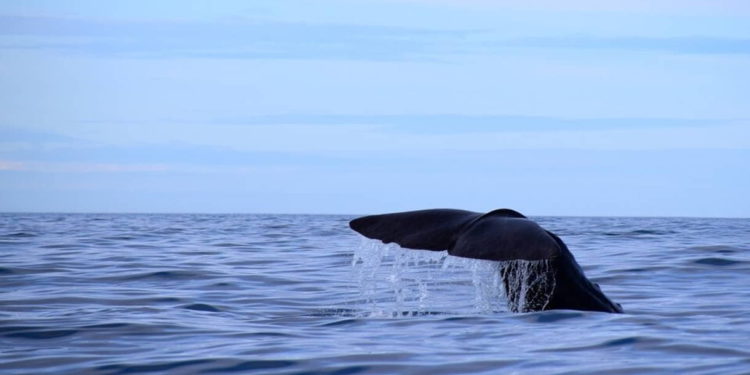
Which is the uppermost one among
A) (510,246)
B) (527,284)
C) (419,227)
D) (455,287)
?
(419,227)

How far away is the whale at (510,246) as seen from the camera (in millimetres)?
6816

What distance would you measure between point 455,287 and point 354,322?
144 inches

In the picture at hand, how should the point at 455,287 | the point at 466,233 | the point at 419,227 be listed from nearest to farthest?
the point at 466,233, the point at 419,227, the point at 455,287

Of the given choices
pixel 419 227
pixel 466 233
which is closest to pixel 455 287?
pixel 419 227

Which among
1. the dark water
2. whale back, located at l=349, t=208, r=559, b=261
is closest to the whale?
whale back, located at l=349, t=208, r=559, b=261

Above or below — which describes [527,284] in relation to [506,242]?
below

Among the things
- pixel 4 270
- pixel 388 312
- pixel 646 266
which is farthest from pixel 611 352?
pixel 4 270

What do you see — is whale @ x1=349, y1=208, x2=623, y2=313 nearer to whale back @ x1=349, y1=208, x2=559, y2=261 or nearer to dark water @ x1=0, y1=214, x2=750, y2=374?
whale back @ x1=349, y1=208, x2=559, y2=261

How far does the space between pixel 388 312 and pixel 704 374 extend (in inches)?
155

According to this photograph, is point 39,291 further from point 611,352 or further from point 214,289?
point 611,352

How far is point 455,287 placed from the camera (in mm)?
11906

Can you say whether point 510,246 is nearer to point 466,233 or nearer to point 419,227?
point 466,233

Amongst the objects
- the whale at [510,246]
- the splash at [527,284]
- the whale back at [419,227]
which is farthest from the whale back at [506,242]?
the splash at [527,284]

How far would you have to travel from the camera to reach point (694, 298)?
1041 centimetres
